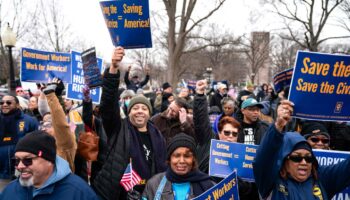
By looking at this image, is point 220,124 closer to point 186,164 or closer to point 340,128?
point 186,164

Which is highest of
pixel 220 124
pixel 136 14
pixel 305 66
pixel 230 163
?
pixel 136 14

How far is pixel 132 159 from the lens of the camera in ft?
11.2

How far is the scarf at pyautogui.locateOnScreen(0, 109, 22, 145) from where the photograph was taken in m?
5.39

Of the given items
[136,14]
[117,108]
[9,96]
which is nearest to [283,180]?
[117,108]

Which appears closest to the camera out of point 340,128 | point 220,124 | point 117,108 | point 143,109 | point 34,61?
point 117,108

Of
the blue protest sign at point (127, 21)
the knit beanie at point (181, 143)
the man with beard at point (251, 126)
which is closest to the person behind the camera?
the knit beanie at point (181, 143)

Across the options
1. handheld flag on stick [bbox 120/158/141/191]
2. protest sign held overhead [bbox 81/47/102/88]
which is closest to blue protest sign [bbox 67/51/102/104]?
protest sign held overhead [bbox 81/47/102/88]

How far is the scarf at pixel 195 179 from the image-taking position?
301 centimetres

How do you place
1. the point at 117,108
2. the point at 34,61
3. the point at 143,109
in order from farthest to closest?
1. the point at 34,61
2. the point at 143,109
3. the point at 117,108

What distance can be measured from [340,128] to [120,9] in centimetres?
362

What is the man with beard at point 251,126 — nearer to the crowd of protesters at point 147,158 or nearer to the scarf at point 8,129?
the crowd of protesters at point 147,158

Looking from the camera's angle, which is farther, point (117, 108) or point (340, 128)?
point (340, 128)

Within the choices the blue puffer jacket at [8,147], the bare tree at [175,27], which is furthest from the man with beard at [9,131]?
the bare tree at [175,27]

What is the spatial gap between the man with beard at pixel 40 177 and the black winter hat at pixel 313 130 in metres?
2.63
